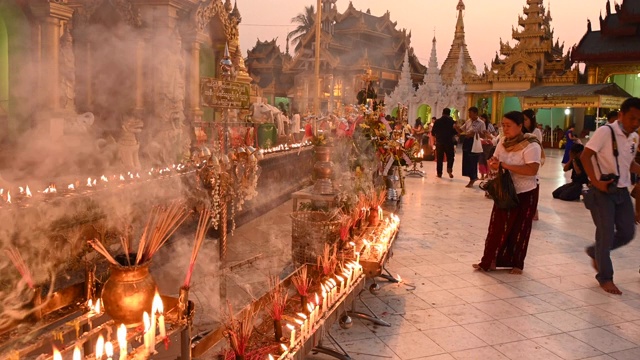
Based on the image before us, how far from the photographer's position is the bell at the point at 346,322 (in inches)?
170

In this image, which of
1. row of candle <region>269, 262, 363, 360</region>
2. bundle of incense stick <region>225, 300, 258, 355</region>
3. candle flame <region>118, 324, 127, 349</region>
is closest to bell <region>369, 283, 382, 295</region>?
row of candle <region>269, 262, 363, 360</region>

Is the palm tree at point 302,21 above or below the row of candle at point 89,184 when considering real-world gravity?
above

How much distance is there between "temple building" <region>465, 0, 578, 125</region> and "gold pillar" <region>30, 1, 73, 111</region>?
29374 millimetres

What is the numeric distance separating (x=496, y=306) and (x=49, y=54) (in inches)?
342

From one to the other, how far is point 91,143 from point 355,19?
110ft

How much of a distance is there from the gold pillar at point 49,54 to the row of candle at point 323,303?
293 inches

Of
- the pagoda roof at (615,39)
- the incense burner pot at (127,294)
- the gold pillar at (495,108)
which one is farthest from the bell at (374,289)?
the gold pillar at (495,108)

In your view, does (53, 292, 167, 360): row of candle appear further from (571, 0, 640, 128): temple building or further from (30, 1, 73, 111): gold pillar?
(571, 0, 640, 128): temple building

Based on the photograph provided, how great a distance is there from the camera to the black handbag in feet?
19.0

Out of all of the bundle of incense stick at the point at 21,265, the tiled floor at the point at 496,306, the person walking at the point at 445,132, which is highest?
the person walking at the point at 445,132

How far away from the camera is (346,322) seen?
4.31 metres

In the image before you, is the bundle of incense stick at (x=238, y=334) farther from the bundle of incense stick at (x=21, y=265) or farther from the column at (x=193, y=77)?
the column at (x=193, y=77)

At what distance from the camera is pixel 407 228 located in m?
8.35

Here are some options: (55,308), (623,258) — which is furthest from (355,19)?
(55,308)
